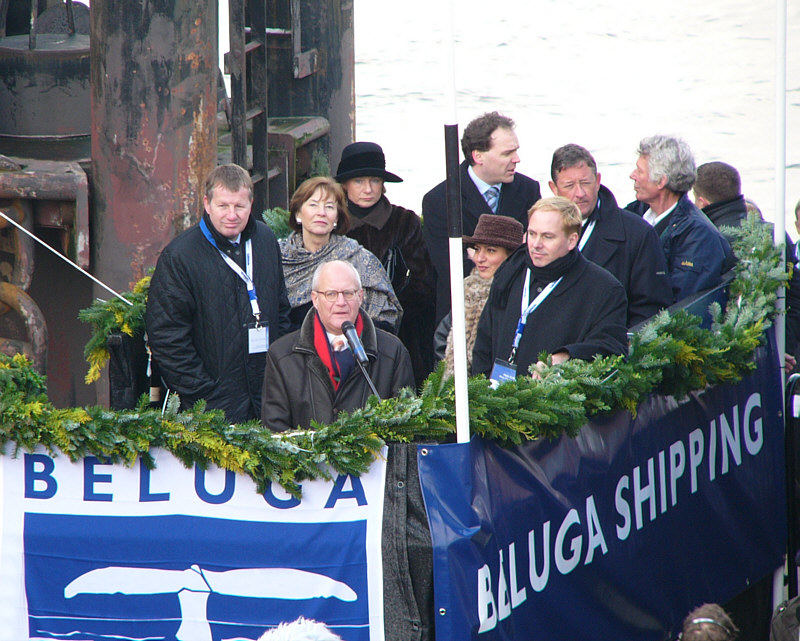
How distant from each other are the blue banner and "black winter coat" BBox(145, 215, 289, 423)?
159 centimetres

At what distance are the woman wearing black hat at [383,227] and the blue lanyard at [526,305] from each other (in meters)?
1.46

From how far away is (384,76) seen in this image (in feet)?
66.1

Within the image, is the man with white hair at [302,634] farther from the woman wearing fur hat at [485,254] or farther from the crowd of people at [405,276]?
the woman wearing fur hat at [485,254]

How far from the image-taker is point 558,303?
4.96 meters

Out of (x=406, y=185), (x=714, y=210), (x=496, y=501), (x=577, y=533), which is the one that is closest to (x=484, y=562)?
(x=496, y=501)

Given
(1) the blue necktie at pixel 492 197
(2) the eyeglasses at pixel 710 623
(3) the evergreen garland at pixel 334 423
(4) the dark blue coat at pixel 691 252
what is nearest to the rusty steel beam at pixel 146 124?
(1) the blue necktie at pixel 492 197

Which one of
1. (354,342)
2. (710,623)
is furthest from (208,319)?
(710,623)

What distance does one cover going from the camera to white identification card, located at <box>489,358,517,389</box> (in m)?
4.86

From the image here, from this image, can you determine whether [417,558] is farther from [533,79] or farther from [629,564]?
[533,79]

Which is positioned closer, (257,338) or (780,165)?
(257,338)

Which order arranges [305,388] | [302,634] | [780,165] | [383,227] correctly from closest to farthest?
[302,634] → [305,388] → [780,165] → [383,227]

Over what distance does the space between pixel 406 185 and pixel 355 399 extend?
1056 centimetres

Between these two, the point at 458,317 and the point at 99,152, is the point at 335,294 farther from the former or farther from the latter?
the point at 99,152

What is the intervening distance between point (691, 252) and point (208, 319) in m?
2.29
